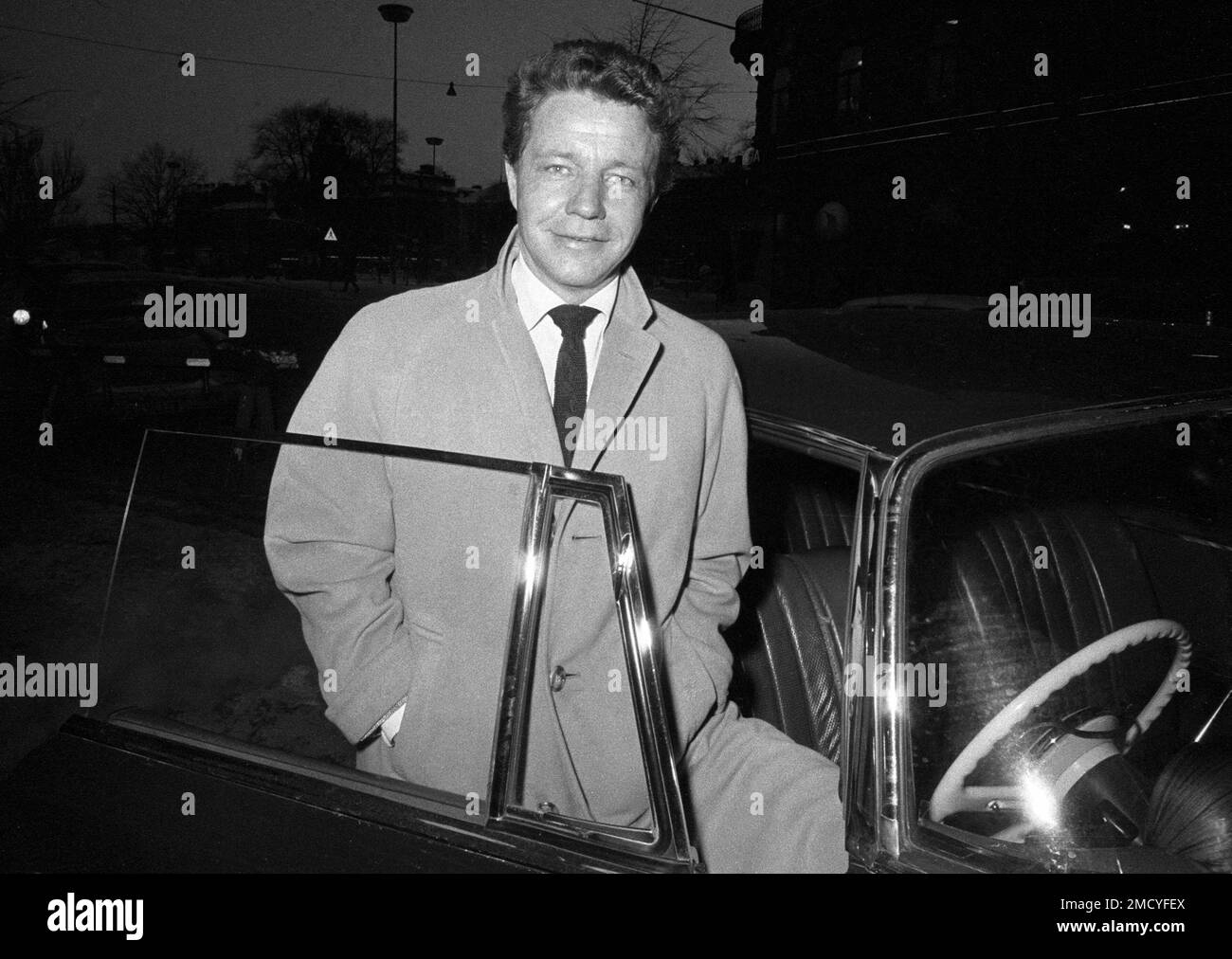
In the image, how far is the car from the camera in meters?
1.07

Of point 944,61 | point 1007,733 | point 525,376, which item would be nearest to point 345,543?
point 525,376

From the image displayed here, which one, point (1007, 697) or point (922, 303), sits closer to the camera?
point (1007, 697)

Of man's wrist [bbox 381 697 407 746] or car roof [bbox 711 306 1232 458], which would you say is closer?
man's wrist [bbox 381 697 407 746]

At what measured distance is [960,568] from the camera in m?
1.53

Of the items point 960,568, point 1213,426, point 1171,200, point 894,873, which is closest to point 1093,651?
point 960,568

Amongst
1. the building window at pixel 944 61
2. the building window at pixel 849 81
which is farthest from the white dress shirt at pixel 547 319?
the building window at pixel 944 61

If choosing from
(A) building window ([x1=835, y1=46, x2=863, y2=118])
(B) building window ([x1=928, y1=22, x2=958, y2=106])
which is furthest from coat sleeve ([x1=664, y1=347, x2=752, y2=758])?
(B) building window ([x1=928, y1=22, x2=958, y2=106])

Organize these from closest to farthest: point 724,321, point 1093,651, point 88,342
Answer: point 1093,651, point 724,321, point 88,342

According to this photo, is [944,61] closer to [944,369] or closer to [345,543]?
[944,369]

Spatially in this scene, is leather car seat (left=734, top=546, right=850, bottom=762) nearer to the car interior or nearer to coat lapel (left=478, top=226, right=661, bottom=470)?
the car interior
